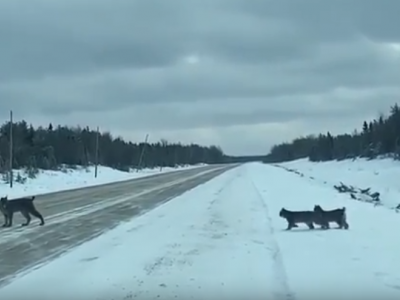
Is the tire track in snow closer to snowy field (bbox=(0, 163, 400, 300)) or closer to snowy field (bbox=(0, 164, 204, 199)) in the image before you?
snowy field (bbox=(0, 163, 400, 300))

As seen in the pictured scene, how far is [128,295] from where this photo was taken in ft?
29.7

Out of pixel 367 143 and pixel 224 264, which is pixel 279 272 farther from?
pixel 367 143

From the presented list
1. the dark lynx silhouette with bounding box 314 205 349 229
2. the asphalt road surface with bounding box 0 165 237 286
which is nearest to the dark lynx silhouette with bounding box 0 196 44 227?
the asphalt road surface with bounding box 0 165 237 286

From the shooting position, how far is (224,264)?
1173 cm

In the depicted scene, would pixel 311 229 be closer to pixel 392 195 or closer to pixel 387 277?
pixel 387 277

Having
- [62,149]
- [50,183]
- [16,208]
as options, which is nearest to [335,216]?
[16,208]

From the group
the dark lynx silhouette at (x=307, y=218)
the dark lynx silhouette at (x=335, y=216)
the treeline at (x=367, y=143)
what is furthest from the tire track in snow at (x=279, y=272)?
the treeline at (x=367, y=143)

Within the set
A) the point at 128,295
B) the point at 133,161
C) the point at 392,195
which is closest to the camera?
the point at 128,295

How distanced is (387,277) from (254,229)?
757 cm

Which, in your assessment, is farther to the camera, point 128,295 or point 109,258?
point 109,258

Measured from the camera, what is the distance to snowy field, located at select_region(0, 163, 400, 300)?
931cm

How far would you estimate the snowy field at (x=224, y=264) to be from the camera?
30.6 feet

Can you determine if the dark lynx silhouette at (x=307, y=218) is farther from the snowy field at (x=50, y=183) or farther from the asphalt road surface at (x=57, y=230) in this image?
the snowy field at (x=50, y=183)

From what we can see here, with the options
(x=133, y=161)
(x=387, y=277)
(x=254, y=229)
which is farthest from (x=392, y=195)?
(x=133, y=161)
